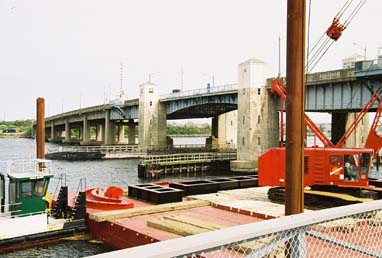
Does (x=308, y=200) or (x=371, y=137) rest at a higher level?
(x=371, y=137)

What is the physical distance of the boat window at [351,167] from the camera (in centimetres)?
2206

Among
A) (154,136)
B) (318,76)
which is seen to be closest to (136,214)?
(318,76)

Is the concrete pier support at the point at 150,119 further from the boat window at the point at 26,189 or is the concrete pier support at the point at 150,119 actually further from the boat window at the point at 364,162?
the boat window at the point at 364,162

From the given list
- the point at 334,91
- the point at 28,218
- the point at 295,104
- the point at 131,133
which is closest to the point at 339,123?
the point at 334,91

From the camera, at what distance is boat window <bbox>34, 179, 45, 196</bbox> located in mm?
21578

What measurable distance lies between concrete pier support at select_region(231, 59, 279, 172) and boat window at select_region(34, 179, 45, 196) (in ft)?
146

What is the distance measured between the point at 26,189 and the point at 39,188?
2.13 feet

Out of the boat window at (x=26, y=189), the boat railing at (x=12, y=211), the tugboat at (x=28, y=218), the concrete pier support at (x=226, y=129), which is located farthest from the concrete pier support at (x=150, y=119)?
the boat railing at (x=12, y=211)

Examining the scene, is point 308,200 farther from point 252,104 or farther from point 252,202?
point 252,104

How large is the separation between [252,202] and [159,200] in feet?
19.6

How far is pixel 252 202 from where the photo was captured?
82.1ft

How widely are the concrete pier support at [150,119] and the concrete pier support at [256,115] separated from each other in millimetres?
30380

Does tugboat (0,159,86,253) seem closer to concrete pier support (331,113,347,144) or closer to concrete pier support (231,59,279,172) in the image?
concrete pier support (231,59,279,172)

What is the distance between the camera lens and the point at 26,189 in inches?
842
